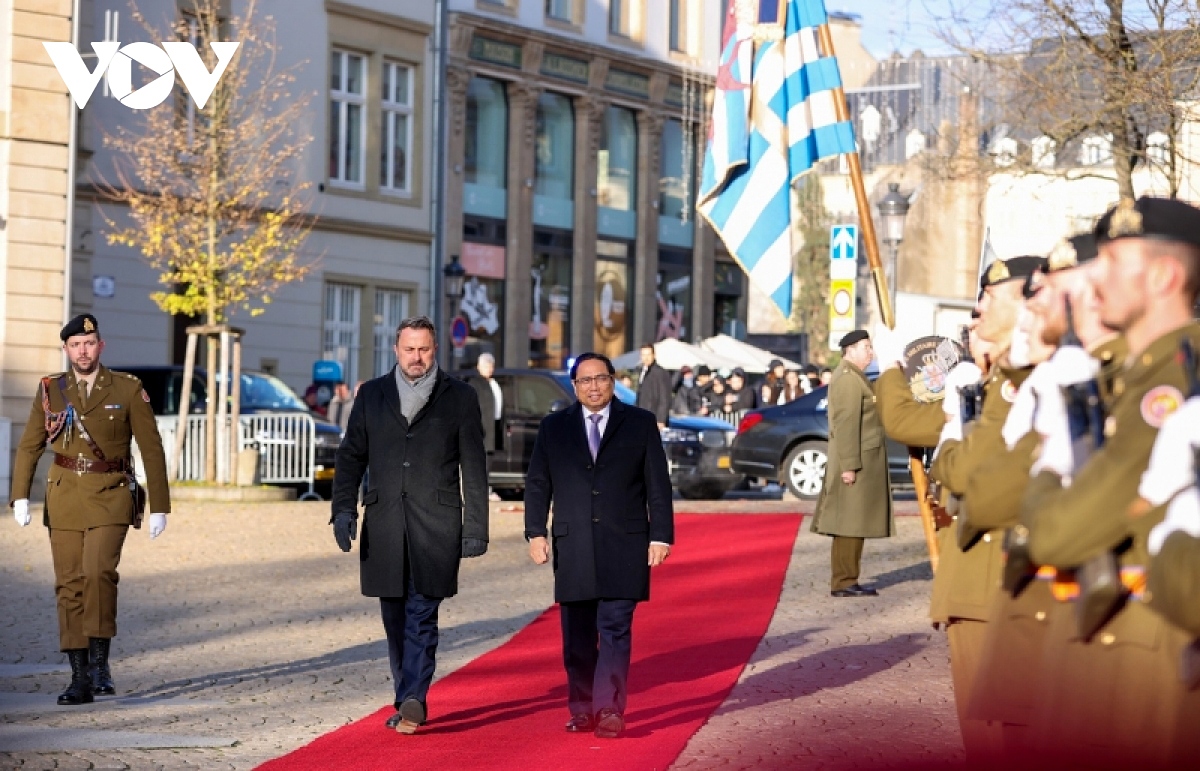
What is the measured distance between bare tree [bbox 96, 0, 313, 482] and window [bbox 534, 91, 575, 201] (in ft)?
31.3

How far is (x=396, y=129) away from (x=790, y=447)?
18219mm

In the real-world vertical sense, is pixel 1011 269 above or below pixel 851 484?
above

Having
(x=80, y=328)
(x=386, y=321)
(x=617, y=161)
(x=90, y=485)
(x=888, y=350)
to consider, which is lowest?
(x=90, y=485)

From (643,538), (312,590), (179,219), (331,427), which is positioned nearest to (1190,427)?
(643,538)

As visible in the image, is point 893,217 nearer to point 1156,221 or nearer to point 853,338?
point 853,338

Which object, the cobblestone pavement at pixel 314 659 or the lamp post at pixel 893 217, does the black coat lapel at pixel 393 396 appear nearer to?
the cobblestone pavement at pixel 314 659

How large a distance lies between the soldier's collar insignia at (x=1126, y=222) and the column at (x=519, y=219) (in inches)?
1638

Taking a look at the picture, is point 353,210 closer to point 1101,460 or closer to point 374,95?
point 374,95

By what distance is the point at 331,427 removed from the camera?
25.9 meters

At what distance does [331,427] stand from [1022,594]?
71.1ft

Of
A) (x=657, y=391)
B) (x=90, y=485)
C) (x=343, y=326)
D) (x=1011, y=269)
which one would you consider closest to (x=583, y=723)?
(x=90, y=485)

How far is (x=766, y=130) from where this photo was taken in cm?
1228

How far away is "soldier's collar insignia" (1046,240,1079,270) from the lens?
186 inches

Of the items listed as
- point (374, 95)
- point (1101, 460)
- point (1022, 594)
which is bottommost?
point (1022, 594)
